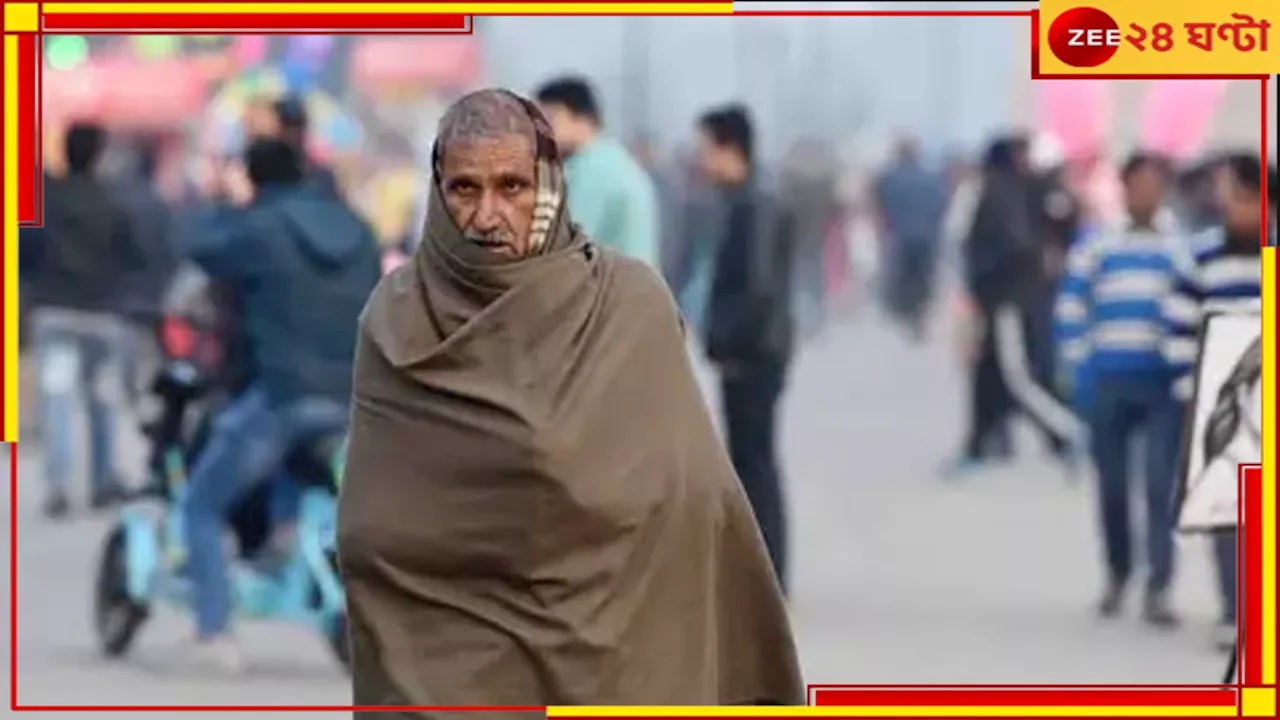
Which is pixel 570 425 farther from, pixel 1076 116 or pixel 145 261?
pixel 1076 116

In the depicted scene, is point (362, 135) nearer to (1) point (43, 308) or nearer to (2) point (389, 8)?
(1) point (43, 308)

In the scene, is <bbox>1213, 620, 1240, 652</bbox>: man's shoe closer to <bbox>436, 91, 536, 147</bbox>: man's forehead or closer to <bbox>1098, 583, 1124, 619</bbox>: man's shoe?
<bbox>1098, 583, 1124, 619</bbox>: man's shoe

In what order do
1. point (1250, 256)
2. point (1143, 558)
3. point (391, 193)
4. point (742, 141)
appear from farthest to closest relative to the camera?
point (391, 193), point (1143, 558), point (742, 141), point (1250, 256)

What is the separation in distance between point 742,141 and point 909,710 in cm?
729

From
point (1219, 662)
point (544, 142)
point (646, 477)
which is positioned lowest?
point (1219, 662)

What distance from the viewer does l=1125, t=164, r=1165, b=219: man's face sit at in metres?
14.0

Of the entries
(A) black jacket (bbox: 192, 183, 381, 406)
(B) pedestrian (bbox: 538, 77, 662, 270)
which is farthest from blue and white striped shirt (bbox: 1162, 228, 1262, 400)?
(A) black jacket (bbox: 192, 183, 381, 406)

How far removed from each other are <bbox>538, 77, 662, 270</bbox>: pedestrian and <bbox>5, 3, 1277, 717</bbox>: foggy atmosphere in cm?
1

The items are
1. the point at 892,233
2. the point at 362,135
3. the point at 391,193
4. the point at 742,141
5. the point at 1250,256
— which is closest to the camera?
the point at 1250,256

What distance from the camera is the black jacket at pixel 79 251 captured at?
55.2 feet

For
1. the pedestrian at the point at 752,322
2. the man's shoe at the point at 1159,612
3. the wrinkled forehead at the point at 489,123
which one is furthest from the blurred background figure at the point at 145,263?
the wrinkled forehead at the point at 489,123

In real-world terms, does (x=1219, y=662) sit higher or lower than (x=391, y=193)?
lower

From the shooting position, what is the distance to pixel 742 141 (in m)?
13.8

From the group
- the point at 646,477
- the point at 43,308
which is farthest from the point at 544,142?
the point at 43,308
